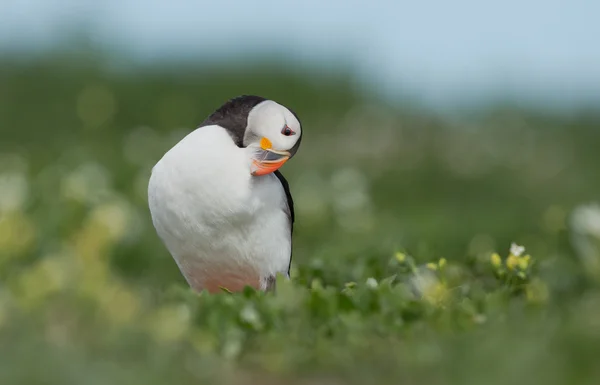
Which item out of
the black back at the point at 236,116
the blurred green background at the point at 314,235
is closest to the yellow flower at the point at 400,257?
the blurred green background at the point at 314,235

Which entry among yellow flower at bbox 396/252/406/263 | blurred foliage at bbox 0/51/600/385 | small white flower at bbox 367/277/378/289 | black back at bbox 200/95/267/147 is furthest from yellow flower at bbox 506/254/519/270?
black back at bbox 200/95/267/147

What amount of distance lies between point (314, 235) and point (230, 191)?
5.39m

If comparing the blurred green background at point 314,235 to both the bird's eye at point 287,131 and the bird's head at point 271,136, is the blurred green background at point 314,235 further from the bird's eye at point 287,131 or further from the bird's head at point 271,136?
the bird's eye at point 287,131

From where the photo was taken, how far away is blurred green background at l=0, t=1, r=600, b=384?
16.4 feet

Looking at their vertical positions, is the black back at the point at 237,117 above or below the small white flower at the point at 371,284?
above

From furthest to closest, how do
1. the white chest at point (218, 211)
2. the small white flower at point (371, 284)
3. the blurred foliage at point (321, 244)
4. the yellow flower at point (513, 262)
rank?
1. the yellow flower at point (513, 262)
2. the white chest at point (218, 211)
3. the small white flower at point (371, 284)
4. the blurred foliage at point (321, 244)

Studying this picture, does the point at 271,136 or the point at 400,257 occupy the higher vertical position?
the point at 271,136

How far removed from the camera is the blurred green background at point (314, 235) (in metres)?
5.00

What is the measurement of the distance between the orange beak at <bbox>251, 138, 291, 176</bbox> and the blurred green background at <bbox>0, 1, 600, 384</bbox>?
662 mm

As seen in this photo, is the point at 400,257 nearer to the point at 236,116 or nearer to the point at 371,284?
the point at 371,284

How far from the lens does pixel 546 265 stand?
7.32 m

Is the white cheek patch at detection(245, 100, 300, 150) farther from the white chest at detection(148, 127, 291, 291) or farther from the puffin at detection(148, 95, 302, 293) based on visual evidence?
the white chest at detection(148, 127, 291, 291)

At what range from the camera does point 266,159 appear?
6.50 m

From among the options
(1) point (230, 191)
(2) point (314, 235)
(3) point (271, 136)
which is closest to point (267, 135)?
(3) point (271, 136)
